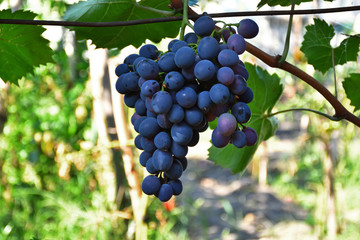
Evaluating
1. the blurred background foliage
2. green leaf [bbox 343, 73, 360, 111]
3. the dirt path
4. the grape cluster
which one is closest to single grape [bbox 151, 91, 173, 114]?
the grape cluster

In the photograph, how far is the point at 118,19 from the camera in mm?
617

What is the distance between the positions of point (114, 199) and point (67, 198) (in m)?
0.50

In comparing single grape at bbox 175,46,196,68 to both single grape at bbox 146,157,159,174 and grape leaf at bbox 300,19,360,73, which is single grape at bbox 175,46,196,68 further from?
grape leaf at bbox 300,19,360,73

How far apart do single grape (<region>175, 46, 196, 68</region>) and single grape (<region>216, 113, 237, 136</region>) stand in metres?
0.06

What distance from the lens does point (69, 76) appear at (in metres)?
2.90

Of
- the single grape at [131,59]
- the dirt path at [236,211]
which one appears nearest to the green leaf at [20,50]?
the single grape at [131,59]

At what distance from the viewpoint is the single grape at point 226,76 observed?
37 centimetres

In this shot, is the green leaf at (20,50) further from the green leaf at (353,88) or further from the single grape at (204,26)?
the green leaf at (353,88)

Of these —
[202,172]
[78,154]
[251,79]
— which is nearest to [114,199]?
[78,154]

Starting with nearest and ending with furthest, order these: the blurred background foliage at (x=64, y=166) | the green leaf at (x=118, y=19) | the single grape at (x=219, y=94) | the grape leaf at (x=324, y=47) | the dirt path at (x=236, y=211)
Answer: the single grape at (x=219, y=94) → the green leaf at (x=118, y=19) → the grape leaf at (x=324, y=47) → the blurred background foliage at (x=64, y=166) → the dirt path at (x=236, y=211)

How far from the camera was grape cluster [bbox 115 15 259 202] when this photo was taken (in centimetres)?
38

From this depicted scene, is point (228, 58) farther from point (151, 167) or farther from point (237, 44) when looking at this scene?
point (151, 167)

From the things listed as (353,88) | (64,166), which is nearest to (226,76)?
(353,88)

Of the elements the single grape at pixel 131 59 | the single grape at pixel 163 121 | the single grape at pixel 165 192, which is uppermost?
the single grape at pixel 131 59
